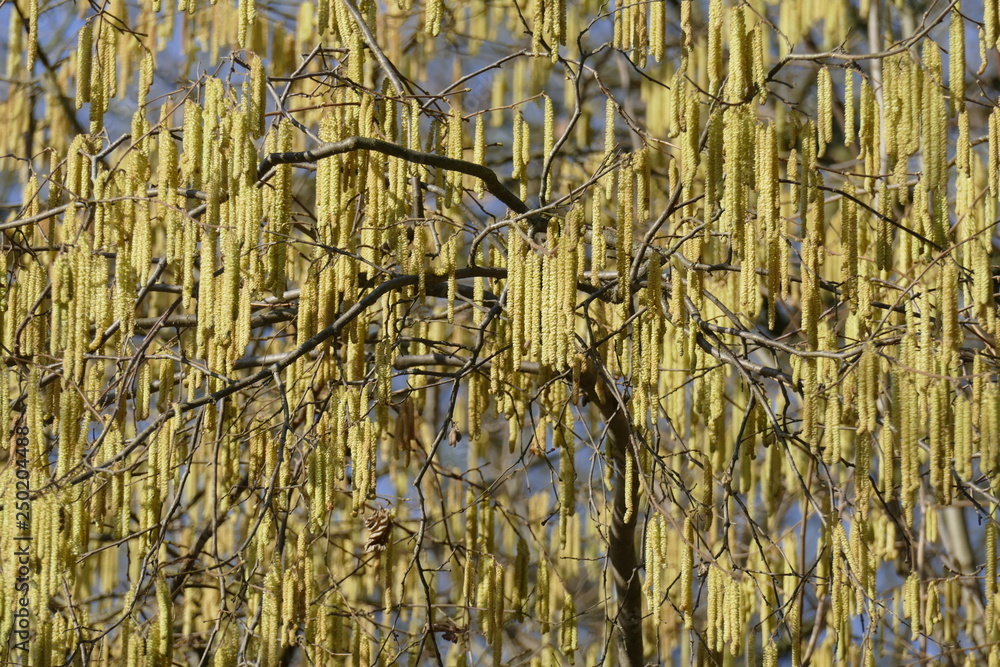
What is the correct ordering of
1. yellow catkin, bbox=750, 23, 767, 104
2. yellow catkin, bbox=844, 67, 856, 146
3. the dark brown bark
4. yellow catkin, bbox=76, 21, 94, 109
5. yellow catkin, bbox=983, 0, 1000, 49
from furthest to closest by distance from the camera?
the dark brown bark < yellow catkin, bbox=76, 21, 94, 109 < yellow catkin, bbox=844, 67, 856, 146 < yellow catkin, bbox=983, 0, 1000, 49 < yellow catkin, bbox=750, 23, 767, 104

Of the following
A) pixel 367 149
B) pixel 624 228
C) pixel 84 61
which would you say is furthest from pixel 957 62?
pixel 84 61

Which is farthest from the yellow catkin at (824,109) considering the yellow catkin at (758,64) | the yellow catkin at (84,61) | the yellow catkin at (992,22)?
the yellow catkin at (84,61)

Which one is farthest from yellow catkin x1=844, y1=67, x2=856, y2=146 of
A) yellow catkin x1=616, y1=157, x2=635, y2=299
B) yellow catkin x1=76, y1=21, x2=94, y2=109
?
yellow catkin x1=76, y1=21, x2=94, y2=109

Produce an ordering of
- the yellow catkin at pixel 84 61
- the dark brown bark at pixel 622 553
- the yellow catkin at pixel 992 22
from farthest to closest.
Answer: the dark brown bark at pixel 622 553, the yellow catkin at pixel 84 61, the yellow catkin at pixel 992 22

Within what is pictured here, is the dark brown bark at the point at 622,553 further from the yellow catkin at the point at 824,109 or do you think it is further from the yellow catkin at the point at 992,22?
the yellow catkin at the point at 992,22

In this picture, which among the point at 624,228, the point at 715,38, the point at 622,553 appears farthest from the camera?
the point at 622,553

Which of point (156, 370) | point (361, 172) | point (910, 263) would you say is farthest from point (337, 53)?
point (910, 263)

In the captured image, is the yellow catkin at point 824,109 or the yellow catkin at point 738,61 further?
the yellow catkin at point 824,109

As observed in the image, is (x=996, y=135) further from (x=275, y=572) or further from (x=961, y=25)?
(x=275, y=572)

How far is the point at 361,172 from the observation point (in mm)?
2611

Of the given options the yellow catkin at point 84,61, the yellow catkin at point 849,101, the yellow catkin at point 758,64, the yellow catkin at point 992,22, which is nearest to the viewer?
the yellow catkin at point 758,64

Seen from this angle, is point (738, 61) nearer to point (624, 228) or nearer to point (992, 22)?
point (624, 228)

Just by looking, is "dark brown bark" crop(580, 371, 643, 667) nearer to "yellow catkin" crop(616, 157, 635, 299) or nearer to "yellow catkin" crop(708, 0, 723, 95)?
"yellow catkin" crop(616, 157, 635, 299)

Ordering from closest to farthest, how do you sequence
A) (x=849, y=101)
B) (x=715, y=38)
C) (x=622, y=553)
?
1. (x=715, y=38)
2. (x=849, y=101)
3. (x=622, y=553)
